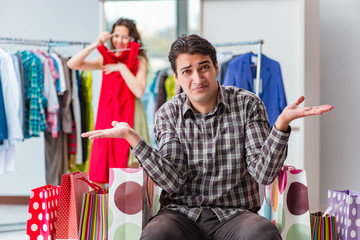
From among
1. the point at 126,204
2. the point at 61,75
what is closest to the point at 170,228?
the point at 126,204

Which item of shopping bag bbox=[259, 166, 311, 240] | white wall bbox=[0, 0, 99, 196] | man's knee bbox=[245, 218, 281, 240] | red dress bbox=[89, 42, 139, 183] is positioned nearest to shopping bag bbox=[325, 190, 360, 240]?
shopping bag bbox=[259, 166, 311, 240]

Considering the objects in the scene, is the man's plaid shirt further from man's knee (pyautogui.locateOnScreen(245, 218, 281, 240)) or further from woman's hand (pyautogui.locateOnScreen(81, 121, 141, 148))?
man's knee (pyautogui.locateOnScreen(245, 218, 281, 240))

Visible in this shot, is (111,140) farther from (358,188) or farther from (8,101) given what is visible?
(358,188)

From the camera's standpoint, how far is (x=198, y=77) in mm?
1726

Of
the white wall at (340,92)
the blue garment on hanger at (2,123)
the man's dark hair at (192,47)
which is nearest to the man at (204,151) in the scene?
the man's dark hair at (192,47)

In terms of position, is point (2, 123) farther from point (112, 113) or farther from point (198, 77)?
point (198, 77)

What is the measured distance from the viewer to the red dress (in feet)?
10.3

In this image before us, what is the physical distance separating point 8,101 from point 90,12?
5.06 feet

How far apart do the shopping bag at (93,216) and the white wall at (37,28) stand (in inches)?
112

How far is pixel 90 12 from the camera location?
453 cm

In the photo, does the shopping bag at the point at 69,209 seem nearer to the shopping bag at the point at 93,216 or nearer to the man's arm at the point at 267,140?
the shopping bag at the point at 93,216

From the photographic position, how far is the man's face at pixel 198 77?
173 cm

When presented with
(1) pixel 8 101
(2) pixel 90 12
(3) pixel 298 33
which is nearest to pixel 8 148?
(1) pixel 8 101

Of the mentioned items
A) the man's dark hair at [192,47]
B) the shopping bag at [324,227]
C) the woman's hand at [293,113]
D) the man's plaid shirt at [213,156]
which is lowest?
the shopping bag at [324,227]
